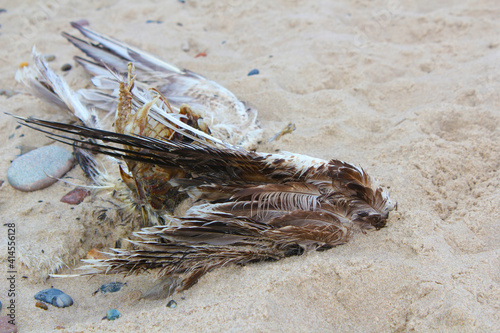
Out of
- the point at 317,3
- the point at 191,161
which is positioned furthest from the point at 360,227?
the point at 317,3

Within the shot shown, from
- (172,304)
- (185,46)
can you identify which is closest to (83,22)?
(185,46)

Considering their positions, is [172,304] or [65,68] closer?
[172,304]

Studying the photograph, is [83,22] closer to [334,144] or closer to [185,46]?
[185,46]

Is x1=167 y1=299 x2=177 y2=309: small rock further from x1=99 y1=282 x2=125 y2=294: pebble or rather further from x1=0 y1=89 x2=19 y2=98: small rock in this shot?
x1=0 y1=89 x2=19 y2=98: small rock

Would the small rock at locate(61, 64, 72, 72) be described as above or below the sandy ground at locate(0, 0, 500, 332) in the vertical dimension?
below

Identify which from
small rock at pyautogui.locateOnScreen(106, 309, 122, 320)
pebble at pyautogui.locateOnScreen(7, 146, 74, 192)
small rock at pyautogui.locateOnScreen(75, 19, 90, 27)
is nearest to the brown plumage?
small rock at pyautogui.locateOnScreen(106, 309, 122, 320)

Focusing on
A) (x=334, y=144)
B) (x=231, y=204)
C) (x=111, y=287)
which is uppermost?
(x=231, y=204)
